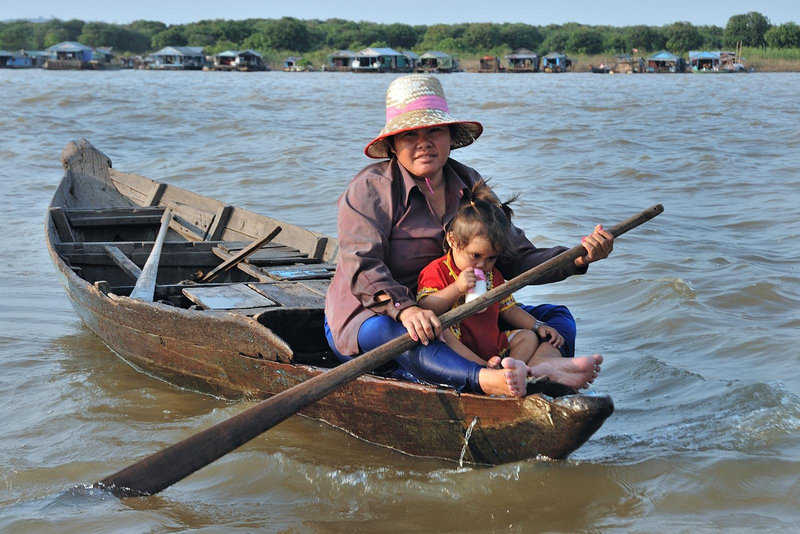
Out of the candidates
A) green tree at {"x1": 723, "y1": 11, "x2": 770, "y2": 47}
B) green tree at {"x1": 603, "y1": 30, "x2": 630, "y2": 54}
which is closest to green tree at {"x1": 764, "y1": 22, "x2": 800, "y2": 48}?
green tree at {"x1": 723, "y1": 11, "x2": 770, "y2": 47}

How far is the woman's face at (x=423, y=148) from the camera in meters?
3.22

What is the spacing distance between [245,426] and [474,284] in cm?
93

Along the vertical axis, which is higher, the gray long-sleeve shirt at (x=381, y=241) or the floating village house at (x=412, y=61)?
the floating village house at (x=412, y=61)

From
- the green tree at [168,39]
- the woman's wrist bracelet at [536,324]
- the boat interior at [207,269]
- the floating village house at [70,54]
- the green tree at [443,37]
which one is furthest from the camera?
the green tree at [168,39]

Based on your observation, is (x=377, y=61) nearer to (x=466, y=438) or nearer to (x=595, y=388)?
(x=595, y=388)

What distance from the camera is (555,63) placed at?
71.9 meters

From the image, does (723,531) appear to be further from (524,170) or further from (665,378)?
(524,170)

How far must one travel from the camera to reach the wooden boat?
3.01m

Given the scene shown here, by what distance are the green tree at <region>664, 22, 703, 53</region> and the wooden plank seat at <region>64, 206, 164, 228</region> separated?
261ft

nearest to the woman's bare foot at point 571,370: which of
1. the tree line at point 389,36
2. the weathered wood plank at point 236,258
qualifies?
the weathered wood plank at point 236,258

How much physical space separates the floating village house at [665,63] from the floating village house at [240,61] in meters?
32.2

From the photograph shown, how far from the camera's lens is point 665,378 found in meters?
4.45

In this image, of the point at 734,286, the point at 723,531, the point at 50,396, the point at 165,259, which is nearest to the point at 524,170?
the point at 734,286

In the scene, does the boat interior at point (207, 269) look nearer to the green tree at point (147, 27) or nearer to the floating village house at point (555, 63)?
the floating village house at point (555, 63)
